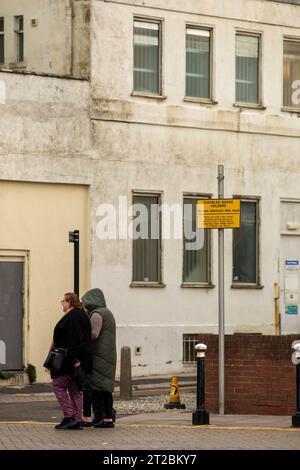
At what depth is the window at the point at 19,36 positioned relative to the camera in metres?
34.2

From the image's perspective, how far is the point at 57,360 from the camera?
20.8m

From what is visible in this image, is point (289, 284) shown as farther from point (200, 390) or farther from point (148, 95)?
point (200, 390)

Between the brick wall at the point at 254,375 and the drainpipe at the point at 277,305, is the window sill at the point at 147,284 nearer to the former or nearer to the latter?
the drainpipe at the point at 277,305

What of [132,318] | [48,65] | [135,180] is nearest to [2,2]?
[48,65]

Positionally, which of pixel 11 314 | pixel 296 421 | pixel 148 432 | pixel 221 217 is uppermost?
pixel 221 217

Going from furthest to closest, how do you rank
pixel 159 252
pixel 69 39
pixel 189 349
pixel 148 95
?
pixel 189 349
pixel 159 252
pixel 148 95
pixel 69 39

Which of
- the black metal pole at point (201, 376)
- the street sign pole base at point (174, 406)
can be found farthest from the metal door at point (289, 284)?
the black metal pole at point (201, 376)

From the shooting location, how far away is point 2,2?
34594 millimetres

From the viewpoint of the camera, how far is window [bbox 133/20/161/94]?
33.9 metres

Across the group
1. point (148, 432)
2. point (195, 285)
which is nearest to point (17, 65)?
point (195, 285)

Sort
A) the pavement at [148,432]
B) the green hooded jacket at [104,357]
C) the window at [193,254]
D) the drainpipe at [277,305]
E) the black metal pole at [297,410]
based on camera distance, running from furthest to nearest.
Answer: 1. the drainpipe at [277,305]
2. the window at [193,254]
3. the green hooded jacket at [104,357]
4. the black metal pole at [297,410]
5. the pavement at [148,432]

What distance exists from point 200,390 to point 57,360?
6.49 ft

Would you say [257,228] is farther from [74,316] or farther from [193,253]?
[74,316]

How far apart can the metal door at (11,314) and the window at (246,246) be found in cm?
579
